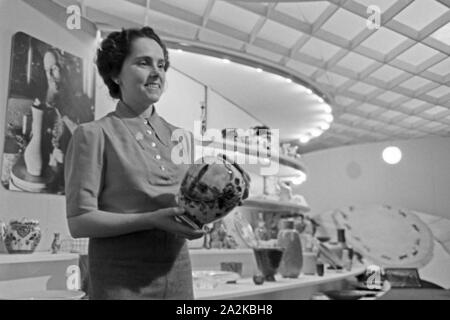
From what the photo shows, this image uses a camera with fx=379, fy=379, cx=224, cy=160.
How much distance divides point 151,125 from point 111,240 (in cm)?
16

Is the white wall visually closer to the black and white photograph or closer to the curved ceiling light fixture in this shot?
the black and white photograph

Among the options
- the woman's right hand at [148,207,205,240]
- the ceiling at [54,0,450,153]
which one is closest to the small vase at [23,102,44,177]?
the ceiling at [54,0,450,153]

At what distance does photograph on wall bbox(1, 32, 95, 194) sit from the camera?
104 cm

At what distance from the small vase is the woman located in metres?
0.68

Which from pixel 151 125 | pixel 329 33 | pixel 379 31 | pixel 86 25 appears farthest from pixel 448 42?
pixel 86 25

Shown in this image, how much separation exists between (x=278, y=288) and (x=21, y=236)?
0.73 metres

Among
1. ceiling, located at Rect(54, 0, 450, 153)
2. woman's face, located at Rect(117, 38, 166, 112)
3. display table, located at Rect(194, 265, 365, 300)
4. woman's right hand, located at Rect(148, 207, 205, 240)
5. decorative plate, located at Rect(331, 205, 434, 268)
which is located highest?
ceiling, located at Rect(54, 0, 450, 153)

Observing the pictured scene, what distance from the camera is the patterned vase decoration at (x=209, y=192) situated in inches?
17.3

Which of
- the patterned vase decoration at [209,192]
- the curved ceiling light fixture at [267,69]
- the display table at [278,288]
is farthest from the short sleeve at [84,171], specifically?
the curved ceiling light fixture at [267,69]

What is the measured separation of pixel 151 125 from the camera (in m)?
0.53

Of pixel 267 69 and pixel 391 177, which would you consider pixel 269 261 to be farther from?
pixel 267 69

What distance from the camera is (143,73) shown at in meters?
0.50

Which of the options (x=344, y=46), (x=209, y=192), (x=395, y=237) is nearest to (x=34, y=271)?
(x=209, y=192)
